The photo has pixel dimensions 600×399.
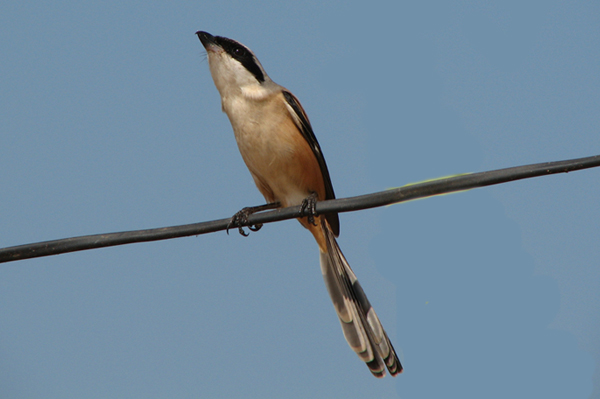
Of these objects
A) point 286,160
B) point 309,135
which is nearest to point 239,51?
point 309,135

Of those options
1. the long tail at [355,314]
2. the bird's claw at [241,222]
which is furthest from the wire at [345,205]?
the long tail at [355,314]

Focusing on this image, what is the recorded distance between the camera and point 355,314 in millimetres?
4820

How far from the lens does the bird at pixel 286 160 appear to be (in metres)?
4.56

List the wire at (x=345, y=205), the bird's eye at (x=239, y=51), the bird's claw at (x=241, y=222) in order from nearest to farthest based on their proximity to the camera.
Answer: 1. the wire at (x=345, y=205)
2. the bird's claw at (x=241, y=222)
3. the bird's eye at (x=239, y=51)

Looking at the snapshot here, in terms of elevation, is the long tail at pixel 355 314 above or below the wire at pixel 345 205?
below

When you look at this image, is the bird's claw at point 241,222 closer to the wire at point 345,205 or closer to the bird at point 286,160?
the bird at point 286,160

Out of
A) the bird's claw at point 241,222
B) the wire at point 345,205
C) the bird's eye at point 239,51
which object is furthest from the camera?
the bird's eye at point 239,51

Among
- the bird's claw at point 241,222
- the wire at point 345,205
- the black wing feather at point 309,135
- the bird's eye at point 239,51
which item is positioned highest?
the bird's eye at point 239,51

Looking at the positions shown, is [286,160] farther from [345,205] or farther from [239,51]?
[345,205]

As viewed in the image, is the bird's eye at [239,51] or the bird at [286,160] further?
the bird's eye at [239,51]

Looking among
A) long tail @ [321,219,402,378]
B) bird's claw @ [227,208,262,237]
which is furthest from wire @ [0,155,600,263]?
long tail @ [321,219,402,378]

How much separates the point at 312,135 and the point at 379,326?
1744mm

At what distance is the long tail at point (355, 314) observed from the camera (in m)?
4.61

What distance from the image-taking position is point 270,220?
3285 millimetres
